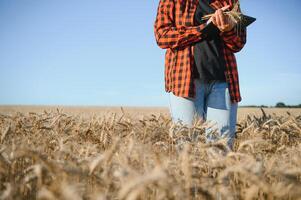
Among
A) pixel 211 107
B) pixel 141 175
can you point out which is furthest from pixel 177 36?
pixel 141 175

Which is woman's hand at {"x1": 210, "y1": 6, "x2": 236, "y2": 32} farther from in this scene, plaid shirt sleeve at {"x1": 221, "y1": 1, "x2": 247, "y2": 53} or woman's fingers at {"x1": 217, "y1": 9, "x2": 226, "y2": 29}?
plaid shirt sleeve at {"x1": 221, "y1": 1, "x2": 247, "y2": 53}

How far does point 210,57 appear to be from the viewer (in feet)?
8.89

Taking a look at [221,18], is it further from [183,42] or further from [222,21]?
[183,42]

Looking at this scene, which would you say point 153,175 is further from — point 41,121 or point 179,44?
point 41,121

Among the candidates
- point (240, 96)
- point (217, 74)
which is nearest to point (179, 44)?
point (217, 74)

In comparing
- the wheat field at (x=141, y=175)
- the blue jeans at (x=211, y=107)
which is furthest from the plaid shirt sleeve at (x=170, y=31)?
the wheat field at (x=141, y=175)

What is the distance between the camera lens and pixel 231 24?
2.57 metres

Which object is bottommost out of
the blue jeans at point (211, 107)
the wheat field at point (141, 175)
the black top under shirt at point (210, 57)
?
the wheat field at point (141, 175)

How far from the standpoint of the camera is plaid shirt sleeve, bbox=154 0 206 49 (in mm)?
2716

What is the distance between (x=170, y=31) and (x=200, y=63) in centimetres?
41

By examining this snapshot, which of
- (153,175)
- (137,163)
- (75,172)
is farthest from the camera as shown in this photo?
(137,163)

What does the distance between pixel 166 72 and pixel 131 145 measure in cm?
172

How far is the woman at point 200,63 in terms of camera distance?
2.69 m

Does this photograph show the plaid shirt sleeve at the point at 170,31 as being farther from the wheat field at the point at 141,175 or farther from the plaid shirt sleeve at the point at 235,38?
the wheat field at the point at 141,175
